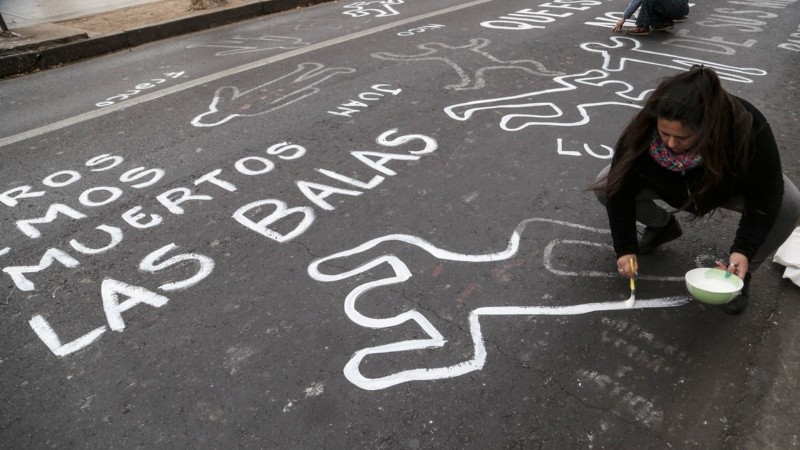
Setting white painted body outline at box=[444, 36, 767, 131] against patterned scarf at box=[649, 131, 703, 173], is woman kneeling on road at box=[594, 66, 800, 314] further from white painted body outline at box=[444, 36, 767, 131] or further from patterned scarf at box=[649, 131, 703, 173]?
white painted body outline at box=[444, 36, 767, 131]

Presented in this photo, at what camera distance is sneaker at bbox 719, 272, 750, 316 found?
7.97 ft

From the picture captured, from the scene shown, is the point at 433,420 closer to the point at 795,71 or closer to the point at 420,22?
the point at 795,71

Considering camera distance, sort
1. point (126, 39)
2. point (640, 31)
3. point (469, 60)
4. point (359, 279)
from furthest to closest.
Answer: point (126, 39) → point (640, 31) → point (469, 60) → point (359, 279)

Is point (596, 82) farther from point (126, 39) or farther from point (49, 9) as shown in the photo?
point (49, 9)

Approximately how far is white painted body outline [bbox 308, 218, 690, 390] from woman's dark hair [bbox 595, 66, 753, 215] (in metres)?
0.70

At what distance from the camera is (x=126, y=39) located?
299 inches

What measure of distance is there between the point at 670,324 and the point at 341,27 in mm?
6787

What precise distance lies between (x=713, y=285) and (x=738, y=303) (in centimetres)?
28

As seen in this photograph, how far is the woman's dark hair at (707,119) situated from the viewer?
6.48ft

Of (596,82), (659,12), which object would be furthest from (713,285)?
(659,12)

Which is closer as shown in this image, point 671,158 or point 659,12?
point 671,158

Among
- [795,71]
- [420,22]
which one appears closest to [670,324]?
[795,71]

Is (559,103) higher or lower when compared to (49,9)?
lower

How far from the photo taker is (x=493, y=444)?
194 cm
